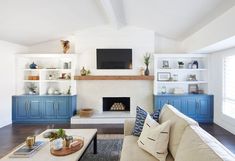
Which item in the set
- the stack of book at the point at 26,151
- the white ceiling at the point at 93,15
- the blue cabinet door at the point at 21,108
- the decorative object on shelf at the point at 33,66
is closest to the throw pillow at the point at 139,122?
the stack of book at the point at 26,151

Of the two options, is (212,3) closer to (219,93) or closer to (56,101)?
(219,93)

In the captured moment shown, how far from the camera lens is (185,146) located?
5.97 ft

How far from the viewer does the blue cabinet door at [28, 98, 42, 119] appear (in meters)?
6.05

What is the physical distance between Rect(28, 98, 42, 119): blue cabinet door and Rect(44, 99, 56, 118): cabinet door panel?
18 cm

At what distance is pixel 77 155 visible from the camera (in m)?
2.51

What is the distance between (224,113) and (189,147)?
13.6ft

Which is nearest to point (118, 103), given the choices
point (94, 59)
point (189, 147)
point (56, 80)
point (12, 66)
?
point (94, 59)

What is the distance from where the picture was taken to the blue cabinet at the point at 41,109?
19.8 ft

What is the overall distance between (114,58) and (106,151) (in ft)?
10.7

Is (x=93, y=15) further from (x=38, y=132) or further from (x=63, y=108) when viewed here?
(x=38, y=132)

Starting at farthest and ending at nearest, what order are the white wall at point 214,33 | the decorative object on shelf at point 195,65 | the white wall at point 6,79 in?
the decorative object on shelf at point 195,65
the white wall at point 6,79
the white wall at point 214,33

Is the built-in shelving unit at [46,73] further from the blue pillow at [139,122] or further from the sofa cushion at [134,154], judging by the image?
the sofa cushion at [134,154]

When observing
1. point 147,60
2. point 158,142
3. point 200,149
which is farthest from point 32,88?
point 200,149

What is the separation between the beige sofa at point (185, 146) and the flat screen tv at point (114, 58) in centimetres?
337
